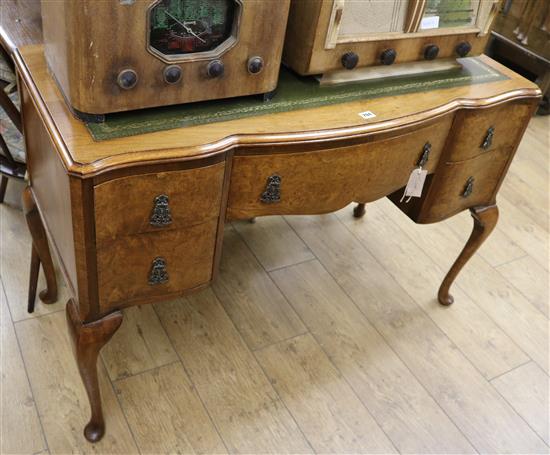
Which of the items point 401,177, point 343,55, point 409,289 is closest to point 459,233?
point 409,289

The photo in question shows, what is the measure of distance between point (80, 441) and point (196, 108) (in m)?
0.83

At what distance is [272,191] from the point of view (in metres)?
1.17

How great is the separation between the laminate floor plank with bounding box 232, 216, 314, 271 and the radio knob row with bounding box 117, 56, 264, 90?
92cm

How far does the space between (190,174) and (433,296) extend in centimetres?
115

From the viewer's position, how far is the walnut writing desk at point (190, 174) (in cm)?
99

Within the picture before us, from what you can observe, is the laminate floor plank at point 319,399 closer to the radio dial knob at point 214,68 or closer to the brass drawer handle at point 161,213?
the brass drawer handle at point 161,213

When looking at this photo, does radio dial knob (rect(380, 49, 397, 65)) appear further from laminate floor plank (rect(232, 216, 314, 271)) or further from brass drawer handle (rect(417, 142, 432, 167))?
laminate floor plank (rect(232, 216, 314, 271))

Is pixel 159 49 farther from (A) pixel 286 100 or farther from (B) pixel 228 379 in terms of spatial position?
(B) pixel 228 379

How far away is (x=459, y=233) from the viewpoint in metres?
2.21

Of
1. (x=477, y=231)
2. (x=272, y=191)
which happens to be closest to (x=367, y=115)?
(x=272, y=191)

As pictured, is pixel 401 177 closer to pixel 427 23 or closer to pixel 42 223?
pixel 427 23

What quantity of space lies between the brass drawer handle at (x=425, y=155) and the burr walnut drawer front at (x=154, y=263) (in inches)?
20.2

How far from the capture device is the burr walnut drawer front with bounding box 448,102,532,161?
1363 mm

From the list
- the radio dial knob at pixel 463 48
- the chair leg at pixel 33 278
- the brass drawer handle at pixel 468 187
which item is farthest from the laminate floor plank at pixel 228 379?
the radio dial knob at pixel 463 48
